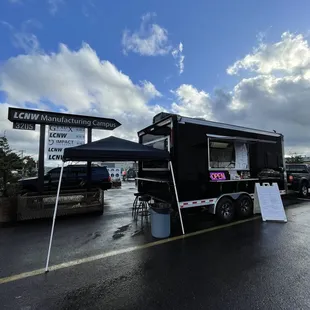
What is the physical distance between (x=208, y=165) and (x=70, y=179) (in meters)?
8.39

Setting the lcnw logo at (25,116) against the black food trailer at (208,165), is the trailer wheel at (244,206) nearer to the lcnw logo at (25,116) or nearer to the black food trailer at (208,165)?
the black food trailer at (208,165)

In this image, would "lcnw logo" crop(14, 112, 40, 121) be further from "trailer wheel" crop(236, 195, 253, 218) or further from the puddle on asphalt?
"trailer wheel" crop(236, 195, 253, 218)

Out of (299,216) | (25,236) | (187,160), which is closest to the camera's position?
(25,236)

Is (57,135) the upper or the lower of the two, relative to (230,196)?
upper

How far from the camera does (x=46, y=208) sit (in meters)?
7.01

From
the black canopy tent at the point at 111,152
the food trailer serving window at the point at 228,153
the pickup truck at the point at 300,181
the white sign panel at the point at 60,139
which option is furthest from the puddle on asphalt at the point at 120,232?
the pickup truck at the point at 300,181

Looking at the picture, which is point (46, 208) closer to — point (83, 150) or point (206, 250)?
point (83, 150)

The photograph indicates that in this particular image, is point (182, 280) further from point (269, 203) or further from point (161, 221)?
point (269, 203)

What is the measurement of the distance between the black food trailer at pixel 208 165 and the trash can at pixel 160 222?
0.42 meters

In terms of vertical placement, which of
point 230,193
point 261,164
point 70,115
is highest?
point 70,115

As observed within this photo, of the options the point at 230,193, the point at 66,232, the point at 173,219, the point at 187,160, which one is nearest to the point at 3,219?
the point at 66,232

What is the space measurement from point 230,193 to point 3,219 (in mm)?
7139

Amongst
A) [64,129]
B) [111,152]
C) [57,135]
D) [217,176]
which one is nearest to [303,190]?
[217,176]

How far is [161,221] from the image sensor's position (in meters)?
4.89
